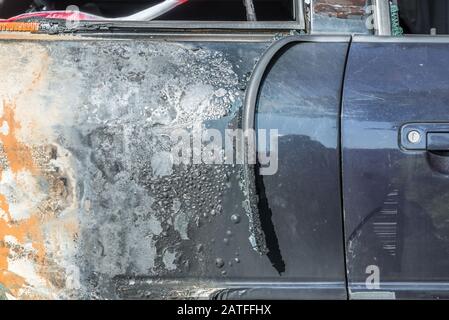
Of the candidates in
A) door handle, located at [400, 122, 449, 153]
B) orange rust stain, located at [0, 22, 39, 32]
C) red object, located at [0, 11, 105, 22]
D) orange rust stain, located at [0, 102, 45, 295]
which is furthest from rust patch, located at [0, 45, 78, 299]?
door handle, located at [400, 122, 449, 153]

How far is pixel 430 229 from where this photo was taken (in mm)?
1686

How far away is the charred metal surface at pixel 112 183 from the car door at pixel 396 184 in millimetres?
281

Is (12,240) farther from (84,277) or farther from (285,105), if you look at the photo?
(285,105)

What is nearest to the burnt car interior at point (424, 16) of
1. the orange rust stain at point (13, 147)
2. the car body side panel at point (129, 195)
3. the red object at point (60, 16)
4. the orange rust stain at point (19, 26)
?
the car body side panel at point (129, 195)

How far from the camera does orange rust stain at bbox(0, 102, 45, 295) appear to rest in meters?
1.69

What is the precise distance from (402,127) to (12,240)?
43.1 inches

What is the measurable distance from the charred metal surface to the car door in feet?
0.92

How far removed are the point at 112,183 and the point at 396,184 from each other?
76 cm

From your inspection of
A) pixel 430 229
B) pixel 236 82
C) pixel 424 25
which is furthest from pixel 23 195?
pixel 424 25

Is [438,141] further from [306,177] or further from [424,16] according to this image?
[424,16]

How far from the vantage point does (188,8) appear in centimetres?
277

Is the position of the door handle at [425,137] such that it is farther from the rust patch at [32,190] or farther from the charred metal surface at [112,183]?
the rust patch at [32,190]

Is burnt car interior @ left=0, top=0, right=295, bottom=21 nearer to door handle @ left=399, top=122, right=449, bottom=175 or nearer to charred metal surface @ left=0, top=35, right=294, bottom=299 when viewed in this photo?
charred metal surface @ left=0, top=35, right=294, bottom=299

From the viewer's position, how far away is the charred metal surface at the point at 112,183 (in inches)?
66.8
